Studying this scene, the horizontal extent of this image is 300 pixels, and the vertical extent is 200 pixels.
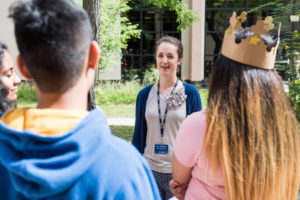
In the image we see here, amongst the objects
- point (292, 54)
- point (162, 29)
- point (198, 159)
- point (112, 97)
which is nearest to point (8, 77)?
point (198, 159)

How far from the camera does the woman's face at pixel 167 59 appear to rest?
11.3 ft

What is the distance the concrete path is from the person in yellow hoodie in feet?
27.9

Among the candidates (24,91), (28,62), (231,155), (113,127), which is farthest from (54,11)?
(24,91)

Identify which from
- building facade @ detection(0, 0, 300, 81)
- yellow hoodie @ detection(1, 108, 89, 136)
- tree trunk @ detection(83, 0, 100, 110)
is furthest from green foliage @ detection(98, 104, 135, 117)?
yellow hoodie @ detection(1, 108, 89, 136)

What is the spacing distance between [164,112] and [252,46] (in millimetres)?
1760

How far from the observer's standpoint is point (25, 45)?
1.10m

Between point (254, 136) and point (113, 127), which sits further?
point (113, 127)

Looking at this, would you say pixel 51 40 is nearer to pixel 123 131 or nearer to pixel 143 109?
pixel 143 109

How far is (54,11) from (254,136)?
1.08 metres

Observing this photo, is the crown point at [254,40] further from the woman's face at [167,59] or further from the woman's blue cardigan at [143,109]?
the woman's face at [167,59]

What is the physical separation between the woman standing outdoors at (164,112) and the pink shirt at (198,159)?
1.45 m

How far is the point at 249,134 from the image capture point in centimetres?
155

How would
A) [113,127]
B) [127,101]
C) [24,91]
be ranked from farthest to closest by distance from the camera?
[24,91], [127,101], [113,127]

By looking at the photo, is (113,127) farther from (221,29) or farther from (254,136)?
(221,29)
